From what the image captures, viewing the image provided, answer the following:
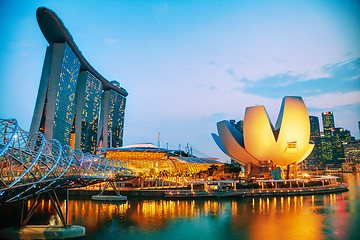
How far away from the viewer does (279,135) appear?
54.2m

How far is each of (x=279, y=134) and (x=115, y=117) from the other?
110m

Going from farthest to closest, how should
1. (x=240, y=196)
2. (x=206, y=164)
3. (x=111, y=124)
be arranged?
(x=111, y=124), (x=206, y=164), (x=240, y=196)

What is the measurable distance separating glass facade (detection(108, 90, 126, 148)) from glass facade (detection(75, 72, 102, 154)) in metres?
17.6

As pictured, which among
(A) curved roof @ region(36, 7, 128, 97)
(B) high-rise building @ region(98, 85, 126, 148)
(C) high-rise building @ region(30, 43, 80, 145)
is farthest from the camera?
(B) high-rise building @ region(98, 85, 126, 148)

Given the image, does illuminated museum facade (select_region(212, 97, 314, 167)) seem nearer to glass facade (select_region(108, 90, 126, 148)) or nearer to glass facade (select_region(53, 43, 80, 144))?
glass facade (select_region(53, 43, 80, 144))

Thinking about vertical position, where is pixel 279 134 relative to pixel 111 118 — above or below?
below

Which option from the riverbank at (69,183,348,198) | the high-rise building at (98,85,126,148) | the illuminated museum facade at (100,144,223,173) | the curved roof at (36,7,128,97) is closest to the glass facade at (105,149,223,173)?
the illuminated museum facade at (100,144,223,173)

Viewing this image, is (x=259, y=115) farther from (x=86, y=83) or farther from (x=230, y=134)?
(x=86, y=83)

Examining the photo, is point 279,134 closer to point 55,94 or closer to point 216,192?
point 216,192

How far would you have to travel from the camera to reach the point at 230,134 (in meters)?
59.1

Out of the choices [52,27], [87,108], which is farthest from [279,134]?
[87,108]

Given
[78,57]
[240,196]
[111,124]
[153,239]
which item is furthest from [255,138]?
[111,124]

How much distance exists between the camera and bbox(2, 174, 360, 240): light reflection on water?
20.8 metres

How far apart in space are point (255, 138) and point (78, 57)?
7664cm
